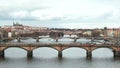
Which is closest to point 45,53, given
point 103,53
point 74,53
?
point 74,53

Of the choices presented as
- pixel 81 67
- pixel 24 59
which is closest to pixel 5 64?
pixel 24 59

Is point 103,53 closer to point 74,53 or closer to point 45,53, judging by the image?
point 74,53

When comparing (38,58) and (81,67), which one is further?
(38,58)

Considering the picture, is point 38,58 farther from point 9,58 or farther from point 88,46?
point 88,46

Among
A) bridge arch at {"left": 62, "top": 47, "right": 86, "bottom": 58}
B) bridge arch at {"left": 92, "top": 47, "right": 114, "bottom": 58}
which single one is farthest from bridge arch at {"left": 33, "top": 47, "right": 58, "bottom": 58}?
bridge arch at {"left": 92, "top": 47, "right": 114, "bottom": 58}

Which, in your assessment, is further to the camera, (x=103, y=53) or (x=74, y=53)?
(x=103, y=53)

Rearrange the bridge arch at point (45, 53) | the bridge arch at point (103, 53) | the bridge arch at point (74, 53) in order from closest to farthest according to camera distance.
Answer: the bridge arch at point (103, 53), the bridge arch at point (45, 53), the bridge arch at point (74, 53)

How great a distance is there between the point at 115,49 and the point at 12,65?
1591 centimetres

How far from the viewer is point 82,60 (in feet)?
165

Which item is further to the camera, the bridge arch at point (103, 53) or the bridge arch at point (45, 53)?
the bridge arch at point (45, 53)

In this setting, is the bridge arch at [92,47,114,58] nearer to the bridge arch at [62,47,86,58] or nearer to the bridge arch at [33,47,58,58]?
the bridge arch at [62,47,86,58]

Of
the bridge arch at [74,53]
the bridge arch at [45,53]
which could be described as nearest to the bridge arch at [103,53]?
the bridge arch at [74,53]

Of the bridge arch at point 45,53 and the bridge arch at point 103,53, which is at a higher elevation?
the bridge arch at point 45,53

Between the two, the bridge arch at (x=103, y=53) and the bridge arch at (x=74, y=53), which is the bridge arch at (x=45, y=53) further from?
the bridge arch at (x=103, y=53)
